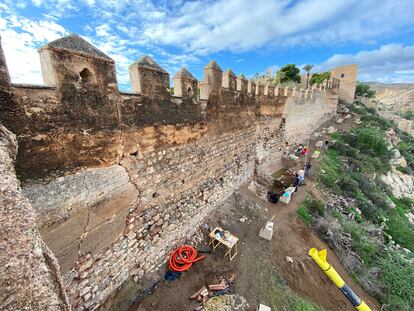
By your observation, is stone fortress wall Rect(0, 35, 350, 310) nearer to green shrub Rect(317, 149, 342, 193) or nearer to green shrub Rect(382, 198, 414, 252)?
green shrub Rect(317, 149, 342, 193)

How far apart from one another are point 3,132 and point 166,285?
395cm

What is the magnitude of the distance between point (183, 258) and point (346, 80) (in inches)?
1084

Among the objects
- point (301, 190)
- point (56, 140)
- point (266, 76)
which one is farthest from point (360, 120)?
point (56, 140)

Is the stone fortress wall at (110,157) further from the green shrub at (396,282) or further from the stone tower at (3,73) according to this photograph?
the green shrub at (396,282)

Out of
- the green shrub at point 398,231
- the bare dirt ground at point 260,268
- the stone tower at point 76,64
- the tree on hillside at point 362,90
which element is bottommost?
the green shrub at point 398,231

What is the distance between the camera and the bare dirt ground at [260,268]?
3981 millimetres

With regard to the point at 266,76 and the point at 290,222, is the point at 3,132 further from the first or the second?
the point at 266,76

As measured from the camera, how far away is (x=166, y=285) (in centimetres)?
402

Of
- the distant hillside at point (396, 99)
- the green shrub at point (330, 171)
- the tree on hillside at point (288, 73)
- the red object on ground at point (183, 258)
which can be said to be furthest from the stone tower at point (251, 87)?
the distant hillside at point (396, 99)

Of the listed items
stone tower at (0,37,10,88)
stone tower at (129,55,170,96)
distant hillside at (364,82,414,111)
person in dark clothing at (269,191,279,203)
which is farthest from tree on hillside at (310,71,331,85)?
distant hillside at (364,82,414,111)

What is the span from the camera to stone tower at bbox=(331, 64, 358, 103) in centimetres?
2166

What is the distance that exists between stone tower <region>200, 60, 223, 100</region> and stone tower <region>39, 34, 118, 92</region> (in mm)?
2361

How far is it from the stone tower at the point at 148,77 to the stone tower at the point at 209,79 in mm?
1377

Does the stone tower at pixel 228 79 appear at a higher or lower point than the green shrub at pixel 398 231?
higher
